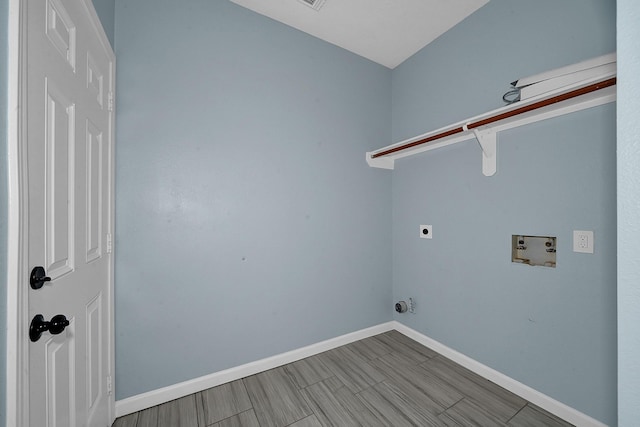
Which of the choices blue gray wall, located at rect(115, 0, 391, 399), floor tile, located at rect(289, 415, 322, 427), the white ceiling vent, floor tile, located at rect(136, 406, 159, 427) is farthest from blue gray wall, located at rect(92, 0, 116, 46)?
floor tile, located at rect(289, 415, 322, 427)

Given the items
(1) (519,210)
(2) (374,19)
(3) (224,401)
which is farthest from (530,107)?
(3) (224,401)

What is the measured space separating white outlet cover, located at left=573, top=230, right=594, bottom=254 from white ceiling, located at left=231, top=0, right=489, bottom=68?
5.68 ft

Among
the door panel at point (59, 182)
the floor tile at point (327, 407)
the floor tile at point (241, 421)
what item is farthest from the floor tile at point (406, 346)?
the door panel at point (59, 182)

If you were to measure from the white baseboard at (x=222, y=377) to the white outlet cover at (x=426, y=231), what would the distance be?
105cm

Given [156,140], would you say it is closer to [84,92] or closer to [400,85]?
[84,92]

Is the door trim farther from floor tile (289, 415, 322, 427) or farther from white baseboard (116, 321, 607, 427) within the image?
floor tile (289, 415, 322, 427)

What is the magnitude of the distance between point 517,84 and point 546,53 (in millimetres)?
320

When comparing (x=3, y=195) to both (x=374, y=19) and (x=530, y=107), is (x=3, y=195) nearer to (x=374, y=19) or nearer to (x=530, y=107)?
(x=530, y=107)

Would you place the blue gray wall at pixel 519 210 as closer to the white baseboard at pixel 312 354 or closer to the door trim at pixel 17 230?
the white baseboard at pixel 312 354

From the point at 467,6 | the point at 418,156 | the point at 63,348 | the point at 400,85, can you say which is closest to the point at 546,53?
the point at 467,6

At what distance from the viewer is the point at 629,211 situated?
45 centimetres

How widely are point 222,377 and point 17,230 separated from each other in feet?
5.09

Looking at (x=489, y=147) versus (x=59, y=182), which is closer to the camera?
A: (x=59, y=182)

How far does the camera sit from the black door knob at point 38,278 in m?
0.70
